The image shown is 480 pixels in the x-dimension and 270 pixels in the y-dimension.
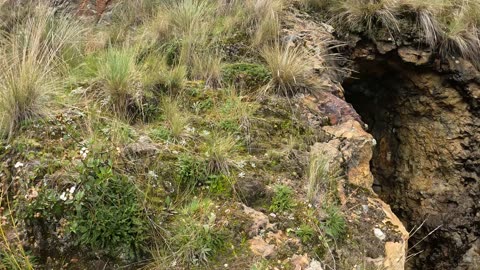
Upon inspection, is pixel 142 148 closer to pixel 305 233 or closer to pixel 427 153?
pixel 305 233

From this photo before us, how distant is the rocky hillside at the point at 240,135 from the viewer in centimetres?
254

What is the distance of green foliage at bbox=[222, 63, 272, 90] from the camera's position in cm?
405

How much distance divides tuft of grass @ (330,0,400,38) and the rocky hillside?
0.9 inches

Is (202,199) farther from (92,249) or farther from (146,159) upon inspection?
(92,249)

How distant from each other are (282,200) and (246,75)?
5.12 ft

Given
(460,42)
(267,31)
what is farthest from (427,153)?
(267,31)

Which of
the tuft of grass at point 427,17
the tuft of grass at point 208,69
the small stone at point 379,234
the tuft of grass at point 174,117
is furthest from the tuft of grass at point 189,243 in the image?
the tuft of grass at point 427,17

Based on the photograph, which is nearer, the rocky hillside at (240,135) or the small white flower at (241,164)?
the rocky hillside at (240,135)

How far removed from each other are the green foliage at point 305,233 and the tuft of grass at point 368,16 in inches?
117

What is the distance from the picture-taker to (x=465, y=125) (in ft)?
15.8

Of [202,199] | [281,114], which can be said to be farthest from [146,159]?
[281,114]

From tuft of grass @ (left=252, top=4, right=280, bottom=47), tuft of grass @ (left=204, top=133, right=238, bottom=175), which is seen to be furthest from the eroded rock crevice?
tuft of grass @ (left=204, top=133, right=238, bottom=175)

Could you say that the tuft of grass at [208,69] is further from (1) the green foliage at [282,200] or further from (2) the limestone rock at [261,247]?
(2) the limestone rock at [261,247]

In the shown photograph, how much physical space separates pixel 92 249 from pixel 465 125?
4053 mm
